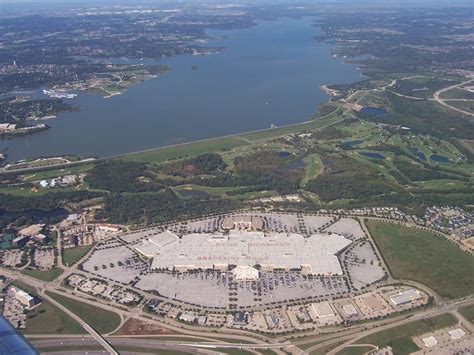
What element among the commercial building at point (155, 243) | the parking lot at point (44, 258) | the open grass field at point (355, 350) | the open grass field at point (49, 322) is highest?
the open grass field at point (355, 350)

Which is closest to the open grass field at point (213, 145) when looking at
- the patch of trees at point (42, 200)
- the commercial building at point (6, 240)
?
the patch of trees at point (42, 200)

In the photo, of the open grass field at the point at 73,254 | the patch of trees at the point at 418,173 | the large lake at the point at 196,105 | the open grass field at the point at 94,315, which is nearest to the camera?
the open grass field at the point at 94,315

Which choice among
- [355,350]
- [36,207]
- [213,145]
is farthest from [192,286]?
[213,145]

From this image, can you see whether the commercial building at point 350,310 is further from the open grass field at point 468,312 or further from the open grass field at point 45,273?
the open grass field at point 45,273

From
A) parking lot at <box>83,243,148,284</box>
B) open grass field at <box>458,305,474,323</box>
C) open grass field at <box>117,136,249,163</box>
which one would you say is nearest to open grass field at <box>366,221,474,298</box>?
open grass field at <box>458,305,474,323</box>

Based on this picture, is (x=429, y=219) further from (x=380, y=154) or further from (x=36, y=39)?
(x=36, y=39)

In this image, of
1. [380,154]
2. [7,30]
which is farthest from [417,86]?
[7,30]

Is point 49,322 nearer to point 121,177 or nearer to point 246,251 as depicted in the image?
point 246,251
